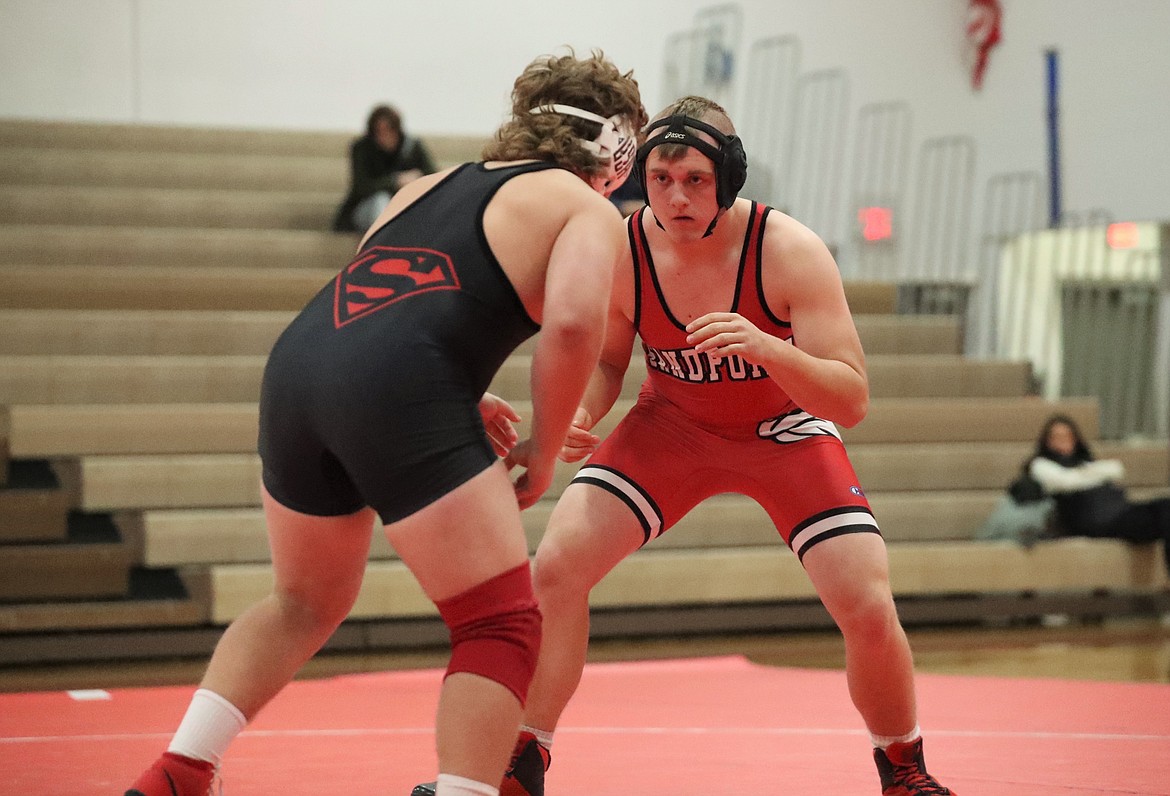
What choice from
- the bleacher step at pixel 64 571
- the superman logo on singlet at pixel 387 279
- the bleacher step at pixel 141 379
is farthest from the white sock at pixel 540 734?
the bleacher step at pixel 141 379

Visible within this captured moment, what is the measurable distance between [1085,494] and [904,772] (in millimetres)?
4931

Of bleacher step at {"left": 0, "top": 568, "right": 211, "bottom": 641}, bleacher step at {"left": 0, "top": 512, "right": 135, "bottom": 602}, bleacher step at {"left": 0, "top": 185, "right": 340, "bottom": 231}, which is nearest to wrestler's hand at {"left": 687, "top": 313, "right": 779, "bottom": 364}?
bleacher step at {"left": 0, "top": 568, "right": 211, "bottom": 641}

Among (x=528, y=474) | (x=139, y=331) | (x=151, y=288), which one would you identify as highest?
(x=151, y=288)

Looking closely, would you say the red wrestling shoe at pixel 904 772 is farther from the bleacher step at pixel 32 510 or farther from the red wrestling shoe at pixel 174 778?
the bleacher step at pixel 32 510

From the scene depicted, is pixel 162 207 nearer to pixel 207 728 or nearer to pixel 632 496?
pixel 632 496

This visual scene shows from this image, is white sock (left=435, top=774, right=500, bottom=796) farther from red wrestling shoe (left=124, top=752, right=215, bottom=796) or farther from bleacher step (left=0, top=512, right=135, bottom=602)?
bleacher step (left=0, top=512, right=135, bottom=602)

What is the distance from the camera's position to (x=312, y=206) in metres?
8.76

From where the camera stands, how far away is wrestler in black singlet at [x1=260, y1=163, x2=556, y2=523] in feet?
7.33

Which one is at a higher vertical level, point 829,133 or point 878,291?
point 829,133

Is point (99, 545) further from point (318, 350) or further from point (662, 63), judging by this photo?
point (662, 63)

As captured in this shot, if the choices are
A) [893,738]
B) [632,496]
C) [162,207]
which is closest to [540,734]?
[632,496]

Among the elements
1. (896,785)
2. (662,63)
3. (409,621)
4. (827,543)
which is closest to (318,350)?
(827,543)

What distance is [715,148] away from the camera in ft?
9.65

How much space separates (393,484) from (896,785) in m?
1.36
